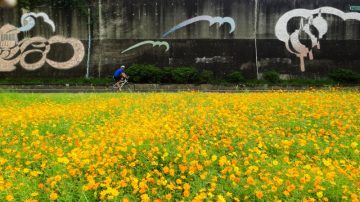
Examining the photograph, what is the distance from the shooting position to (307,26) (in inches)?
1126

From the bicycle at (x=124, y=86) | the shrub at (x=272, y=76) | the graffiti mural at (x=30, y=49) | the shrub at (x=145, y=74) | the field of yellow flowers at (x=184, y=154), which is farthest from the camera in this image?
the graffiti mural at (x=30, y=49)

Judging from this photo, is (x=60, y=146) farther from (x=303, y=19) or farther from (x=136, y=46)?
(x=303, y=19)

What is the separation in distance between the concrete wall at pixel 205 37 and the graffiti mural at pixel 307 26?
11.9 inches

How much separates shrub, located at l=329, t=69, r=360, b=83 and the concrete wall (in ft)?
3.24

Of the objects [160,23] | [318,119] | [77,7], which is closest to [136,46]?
[160,23]

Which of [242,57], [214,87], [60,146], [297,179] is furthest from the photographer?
[242,57]

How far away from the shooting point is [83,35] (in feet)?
96.5

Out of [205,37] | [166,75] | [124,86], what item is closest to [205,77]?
[166,75]

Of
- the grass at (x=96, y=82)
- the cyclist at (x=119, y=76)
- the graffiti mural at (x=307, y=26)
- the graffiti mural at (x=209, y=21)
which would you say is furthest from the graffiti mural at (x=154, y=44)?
the graffiti mural at (x=307, y=26)

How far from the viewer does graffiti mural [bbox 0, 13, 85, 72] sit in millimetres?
29109

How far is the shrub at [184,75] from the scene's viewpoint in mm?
26969

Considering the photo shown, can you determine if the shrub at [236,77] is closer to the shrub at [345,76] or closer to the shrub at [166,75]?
the shrub at [166,75]

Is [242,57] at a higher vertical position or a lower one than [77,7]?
lower

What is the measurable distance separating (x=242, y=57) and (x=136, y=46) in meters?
7.61
